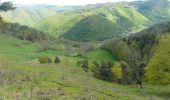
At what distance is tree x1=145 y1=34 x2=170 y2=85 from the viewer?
62.4 metres

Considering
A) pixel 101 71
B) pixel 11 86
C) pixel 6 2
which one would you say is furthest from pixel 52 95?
pixel 101 71

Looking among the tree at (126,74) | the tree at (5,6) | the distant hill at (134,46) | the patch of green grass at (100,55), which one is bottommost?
the tree at (126,74)

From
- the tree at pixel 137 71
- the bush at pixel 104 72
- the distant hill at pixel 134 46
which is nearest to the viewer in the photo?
the tree at pixel 137 71

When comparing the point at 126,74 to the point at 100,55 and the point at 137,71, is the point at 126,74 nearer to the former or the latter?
the point at 137,71

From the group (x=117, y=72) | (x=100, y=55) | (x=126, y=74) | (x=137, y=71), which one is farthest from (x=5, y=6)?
(x=100, y=55)

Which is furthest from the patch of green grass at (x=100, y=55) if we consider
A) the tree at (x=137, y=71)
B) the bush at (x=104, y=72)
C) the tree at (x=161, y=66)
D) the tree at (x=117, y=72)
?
the tree at (x=161, y=66)

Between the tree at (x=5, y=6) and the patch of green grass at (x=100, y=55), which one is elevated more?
the tree at (x=5, y=6)

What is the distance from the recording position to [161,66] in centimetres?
6353

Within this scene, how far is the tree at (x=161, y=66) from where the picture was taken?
6241 centimetres

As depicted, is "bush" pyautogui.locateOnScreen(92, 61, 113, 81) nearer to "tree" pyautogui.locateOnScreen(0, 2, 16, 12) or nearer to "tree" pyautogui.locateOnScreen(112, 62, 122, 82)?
"tree" pyautogui.locateOnScreen(112, 62, 122, 82)

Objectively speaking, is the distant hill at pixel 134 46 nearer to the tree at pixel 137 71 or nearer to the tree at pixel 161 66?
the tree at pixel 137 71

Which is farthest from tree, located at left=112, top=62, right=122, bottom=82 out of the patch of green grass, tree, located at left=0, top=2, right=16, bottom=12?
the patch of green grass

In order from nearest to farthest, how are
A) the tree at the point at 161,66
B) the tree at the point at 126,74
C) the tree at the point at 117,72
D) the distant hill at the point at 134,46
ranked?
the tree at the point at 161,66
the tree at the point at 117,72
the tree at the point at 126,74
the distant hill at the point at 134,46

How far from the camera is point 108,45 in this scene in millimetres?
199625
